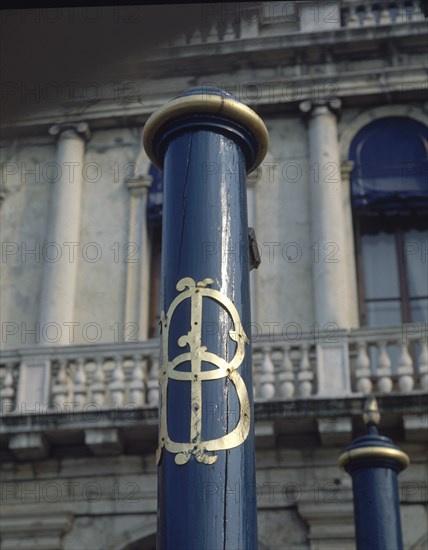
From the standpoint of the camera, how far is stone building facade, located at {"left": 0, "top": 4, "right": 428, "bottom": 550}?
450 inches

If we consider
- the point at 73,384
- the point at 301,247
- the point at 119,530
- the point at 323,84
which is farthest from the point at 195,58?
the point at 119,530

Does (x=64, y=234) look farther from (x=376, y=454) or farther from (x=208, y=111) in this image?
(x=208, y=111)

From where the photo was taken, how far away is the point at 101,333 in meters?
13.3

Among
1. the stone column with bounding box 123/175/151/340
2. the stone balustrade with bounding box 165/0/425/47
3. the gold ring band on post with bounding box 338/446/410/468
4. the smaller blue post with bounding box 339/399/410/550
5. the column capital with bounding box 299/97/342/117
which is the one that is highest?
the stone balustrade with bounding box 165/0/425/47

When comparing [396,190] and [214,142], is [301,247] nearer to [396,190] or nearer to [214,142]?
[396,190]

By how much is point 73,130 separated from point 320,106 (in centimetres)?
314

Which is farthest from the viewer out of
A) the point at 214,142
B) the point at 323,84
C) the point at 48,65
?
the point at 323,84

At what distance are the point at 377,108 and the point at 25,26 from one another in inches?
450

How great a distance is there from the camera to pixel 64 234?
13.9 metres

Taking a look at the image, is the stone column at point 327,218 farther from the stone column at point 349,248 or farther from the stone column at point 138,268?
the stone column at point 138,268

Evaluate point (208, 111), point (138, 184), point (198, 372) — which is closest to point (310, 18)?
point (138, 184)

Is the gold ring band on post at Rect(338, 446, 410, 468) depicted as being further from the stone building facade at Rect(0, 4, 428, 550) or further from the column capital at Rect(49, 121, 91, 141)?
the column capital at Rect(49, 121, 91, 141)

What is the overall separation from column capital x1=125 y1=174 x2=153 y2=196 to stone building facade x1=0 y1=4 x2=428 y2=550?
0.03m

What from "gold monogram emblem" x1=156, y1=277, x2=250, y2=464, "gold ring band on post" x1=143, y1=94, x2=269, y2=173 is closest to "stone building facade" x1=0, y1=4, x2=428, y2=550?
"gold ring band on post" x1=143, y1=94, x2=269, y2=173
